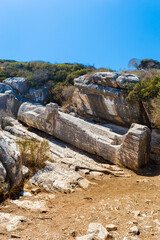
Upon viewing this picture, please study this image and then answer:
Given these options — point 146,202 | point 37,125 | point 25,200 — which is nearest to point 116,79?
point 37,125

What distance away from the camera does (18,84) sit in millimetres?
14875

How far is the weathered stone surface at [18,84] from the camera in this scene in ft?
48.3

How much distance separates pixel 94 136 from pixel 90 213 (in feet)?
15.7

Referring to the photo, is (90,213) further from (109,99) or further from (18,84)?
(18,84)

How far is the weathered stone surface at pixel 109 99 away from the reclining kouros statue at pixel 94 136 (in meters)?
1.48

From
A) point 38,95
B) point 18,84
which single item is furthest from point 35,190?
point 18,84

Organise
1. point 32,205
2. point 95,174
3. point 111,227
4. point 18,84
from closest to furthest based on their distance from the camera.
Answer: point 111,227 → point 32,205 → point 95,174 → point 18,84

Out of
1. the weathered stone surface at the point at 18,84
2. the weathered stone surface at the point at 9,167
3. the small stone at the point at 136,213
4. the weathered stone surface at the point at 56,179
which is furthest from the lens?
the weathered stone surface at the point at 18,84

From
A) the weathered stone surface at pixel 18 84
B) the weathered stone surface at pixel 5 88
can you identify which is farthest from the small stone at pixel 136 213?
the weathered stone surface at pixel 18 84

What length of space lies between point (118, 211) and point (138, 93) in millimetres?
6472

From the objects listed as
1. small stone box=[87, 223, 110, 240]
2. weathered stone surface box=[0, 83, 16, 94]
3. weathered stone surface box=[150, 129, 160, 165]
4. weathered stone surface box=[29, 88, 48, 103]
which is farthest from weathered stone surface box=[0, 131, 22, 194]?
weathered stone surface box=[29, 88, 48, 103]

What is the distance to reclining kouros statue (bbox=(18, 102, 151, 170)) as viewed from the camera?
6188mm

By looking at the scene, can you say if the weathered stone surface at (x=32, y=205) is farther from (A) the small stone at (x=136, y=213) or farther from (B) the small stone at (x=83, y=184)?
(A) the small stone at (x=136, y=213)

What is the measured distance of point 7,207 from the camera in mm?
3021
